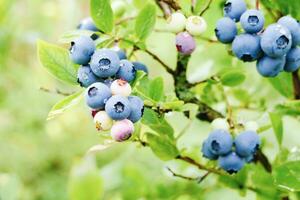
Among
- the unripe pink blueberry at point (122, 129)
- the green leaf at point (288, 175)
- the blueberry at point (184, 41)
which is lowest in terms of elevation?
the green leaf at point (288, 175)

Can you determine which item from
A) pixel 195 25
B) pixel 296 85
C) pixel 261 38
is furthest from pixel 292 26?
pixel 296 85

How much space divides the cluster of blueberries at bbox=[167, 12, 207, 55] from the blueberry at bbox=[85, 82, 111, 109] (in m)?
0.23

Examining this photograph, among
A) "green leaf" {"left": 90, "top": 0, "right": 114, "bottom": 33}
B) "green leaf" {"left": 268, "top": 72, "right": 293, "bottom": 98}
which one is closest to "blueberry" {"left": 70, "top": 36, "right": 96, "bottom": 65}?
"green leaf" {"left": 90, "top": 0, "right": 114, "bottom": 33}

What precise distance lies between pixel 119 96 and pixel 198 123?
55cm

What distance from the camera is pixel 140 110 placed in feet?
2.91

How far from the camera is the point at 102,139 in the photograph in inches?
51.3

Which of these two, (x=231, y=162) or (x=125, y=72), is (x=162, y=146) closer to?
(x=231, y=162)

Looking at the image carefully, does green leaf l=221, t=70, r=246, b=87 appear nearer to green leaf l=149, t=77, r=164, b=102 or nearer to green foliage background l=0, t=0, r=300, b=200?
green foliage background l=0, t=0, r=300, b=200

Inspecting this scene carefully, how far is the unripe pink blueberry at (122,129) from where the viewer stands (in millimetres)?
875

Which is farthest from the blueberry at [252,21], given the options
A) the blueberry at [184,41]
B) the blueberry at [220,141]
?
the blueberry at [220,141]

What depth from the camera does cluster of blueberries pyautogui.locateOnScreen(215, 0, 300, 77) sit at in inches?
38.1

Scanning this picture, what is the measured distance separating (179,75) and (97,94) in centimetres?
36

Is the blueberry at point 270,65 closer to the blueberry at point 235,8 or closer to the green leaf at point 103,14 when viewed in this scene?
the blueberry at point 235,8

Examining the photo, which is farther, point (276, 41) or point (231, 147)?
point (231, 147)
